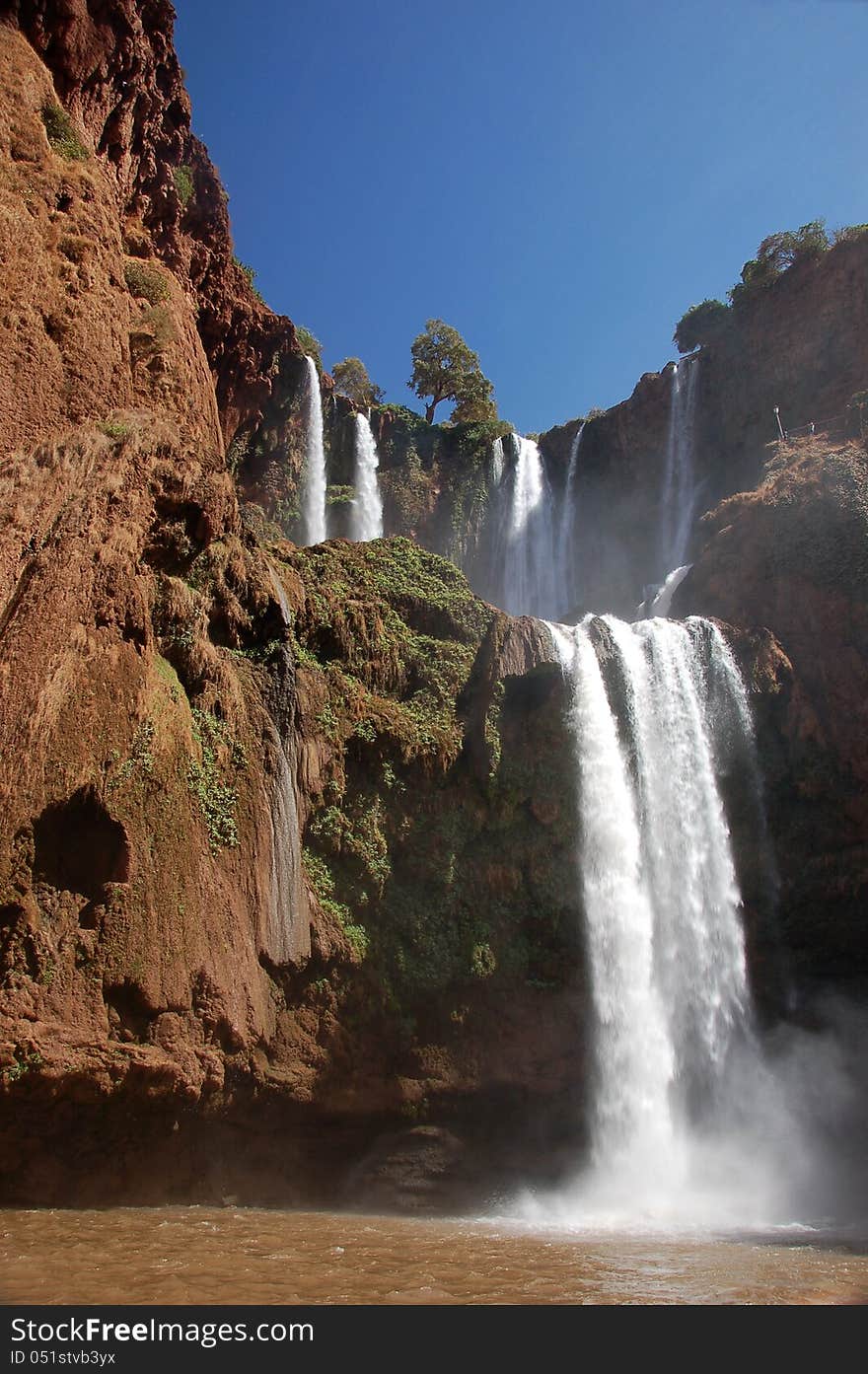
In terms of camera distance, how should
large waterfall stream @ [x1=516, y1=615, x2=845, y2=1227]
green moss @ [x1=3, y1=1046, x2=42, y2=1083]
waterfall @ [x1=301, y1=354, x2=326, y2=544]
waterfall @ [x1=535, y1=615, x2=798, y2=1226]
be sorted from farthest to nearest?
waterfall @ [x1=301, y1=354, x2=326, y2=544], waterfall @ [x1=535, y1=615, x2=798, y2=1226], large waterfall stream @ [x1=516, y1=615, x2=845, y2=1227], green moss @ [x1=3, y1=1046, x2=42, y2=1083]

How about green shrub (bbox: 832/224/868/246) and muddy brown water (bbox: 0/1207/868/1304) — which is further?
green shrub (bbox: 832/224/868/246)

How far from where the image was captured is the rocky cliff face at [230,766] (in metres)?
10.7

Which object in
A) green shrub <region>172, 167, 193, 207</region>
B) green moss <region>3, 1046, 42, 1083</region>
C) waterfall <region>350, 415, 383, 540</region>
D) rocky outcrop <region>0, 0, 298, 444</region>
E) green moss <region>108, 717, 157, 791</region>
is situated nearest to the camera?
green moss <region>3, 1046, 42, 1083</region>

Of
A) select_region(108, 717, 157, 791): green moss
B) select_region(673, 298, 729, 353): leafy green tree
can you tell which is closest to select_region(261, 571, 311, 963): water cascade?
select_region(108, 717, 157, 791): green moss

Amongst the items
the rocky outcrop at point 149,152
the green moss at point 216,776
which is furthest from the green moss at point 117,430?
the green moss at point 216,776

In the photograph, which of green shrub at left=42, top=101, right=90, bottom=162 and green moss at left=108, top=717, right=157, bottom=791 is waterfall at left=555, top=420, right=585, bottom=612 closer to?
green shrub at left=42, top=101, right=90, bottom=162

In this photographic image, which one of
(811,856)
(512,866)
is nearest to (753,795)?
(811,856)

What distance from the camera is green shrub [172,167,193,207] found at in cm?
2353

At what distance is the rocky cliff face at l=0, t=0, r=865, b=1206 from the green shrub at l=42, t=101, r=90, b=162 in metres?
0.07

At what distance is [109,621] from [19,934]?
4.45m

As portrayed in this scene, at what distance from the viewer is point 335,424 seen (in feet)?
116
